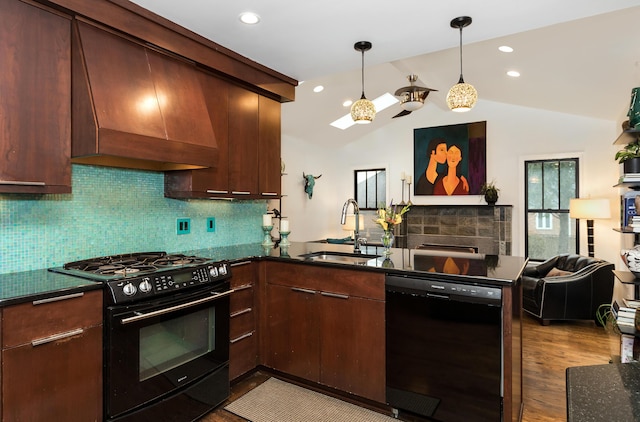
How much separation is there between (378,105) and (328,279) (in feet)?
16.7

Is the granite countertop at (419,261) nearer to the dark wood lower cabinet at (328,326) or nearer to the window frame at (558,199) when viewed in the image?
the dark wood lower cabinet at (328,326)

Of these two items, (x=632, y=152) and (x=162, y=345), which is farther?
(x=632, y=152)

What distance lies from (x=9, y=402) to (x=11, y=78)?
145cm

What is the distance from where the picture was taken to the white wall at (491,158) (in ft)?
18.4

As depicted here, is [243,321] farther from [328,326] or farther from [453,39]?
[453,39]

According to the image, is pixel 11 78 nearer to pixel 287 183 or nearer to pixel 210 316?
pixel 210 316

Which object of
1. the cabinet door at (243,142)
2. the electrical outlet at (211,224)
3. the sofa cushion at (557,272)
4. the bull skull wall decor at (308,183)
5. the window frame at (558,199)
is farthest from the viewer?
the bull skull wall decor at (308,183)

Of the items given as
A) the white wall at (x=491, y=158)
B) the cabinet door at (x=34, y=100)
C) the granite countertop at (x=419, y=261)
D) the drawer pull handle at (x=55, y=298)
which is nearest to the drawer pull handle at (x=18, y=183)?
the cabinet door at (x=34, y=100)

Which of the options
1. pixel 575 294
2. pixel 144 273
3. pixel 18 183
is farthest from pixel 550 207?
pixel 18 183

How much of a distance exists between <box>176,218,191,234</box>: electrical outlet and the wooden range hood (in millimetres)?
541

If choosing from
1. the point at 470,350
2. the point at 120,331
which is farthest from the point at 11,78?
→ the point at 470,350

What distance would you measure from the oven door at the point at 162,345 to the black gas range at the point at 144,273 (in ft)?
0.21

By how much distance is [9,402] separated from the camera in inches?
60.6

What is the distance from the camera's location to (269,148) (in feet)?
11.2
